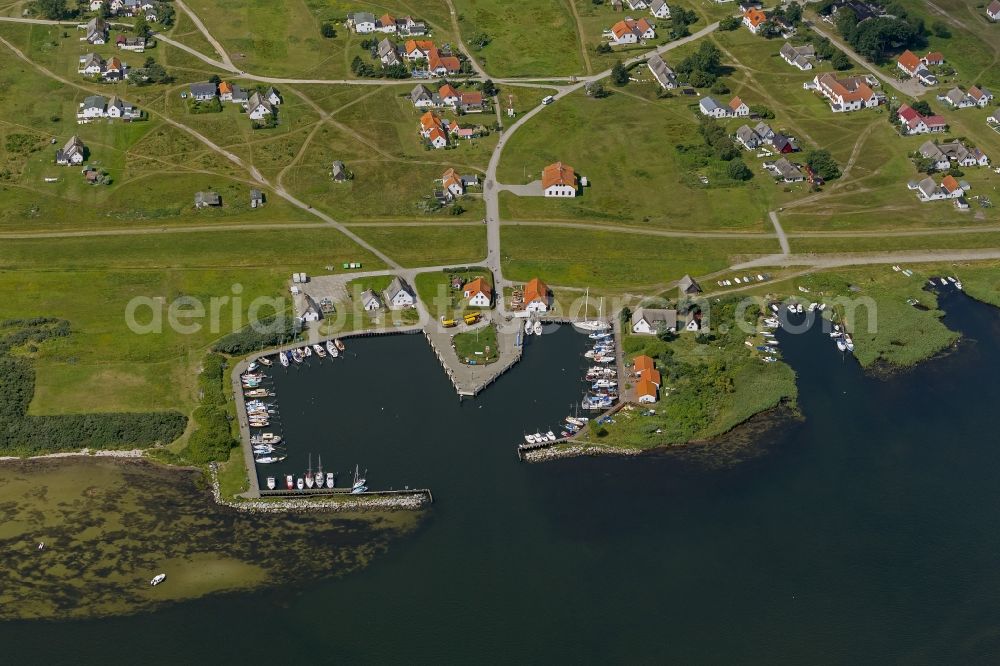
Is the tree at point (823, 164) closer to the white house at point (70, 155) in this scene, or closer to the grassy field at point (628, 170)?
the grassy field at point (628, 170)

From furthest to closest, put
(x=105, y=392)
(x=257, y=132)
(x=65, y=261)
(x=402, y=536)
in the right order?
(x=257, y=132) < (x=65, y=261) < (x=105, y=392) < (x=402, y=536)

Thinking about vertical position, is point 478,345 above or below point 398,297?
below

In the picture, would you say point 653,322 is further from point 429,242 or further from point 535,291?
point 429,242

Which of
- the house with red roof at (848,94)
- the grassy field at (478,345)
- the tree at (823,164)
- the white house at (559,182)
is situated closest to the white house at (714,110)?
the tree at (823,164)

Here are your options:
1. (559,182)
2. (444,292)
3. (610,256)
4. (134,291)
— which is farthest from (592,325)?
(134,291)

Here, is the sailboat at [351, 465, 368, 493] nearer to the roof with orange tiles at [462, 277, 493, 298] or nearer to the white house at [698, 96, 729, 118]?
the roof with orange tiles at [462, 277, 493, 298]

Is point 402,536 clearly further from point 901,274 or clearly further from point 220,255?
point 901,274

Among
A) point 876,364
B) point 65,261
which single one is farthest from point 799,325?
point 65,261

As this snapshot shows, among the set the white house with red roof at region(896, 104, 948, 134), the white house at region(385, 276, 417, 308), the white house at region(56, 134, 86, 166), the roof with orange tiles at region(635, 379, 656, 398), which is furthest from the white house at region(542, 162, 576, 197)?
the white house at region(56, 134, 86, 166)
